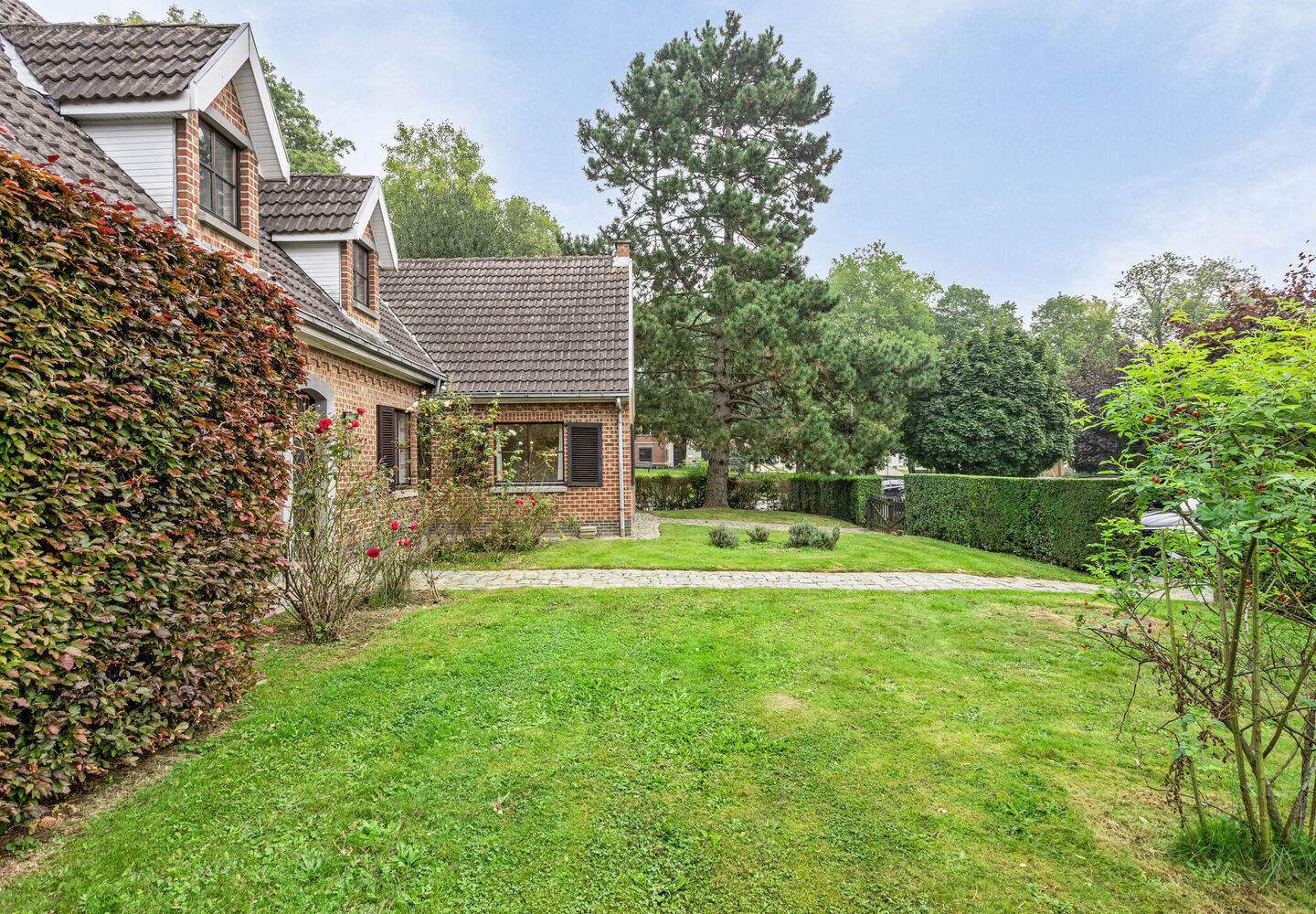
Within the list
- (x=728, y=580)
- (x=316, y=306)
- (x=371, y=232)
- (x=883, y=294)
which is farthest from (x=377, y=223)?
(x=883, y=294)

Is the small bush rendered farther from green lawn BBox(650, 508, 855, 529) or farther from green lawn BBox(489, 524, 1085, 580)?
green lawn BBox(650, 508, 855, 529)

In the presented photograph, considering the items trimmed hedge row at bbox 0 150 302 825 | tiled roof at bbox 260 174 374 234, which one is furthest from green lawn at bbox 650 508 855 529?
trimmed hedge row at bbox 0 150 302 825

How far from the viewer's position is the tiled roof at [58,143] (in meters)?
5.46

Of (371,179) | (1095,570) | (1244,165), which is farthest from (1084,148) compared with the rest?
(1095,570)

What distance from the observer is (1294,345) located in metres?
2.47

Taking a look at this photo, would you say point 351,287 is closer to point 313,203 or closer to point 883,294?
point 313,203

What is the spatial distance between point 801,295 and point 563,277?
9.09 metres

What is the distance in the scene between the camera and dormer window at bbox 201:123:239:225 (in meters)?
7.26

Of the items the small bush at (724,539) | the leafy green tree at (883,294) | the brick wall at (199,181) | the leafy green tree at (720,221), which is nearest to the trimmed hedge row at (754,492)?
the leafy green tree at (720,221)

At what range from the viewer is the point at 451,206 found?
28.1 meters

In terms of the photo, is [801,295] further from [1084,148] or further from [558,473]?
[558,473]

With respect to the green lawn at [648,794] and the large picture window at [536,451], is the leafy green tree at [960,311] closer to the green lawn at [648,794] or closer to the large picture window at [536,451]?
the large picture window at [536,451]

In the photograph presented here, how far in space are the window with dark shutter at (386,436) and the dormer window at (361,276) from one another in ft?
6.93

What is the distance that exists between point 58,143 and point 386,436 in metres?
5.61
